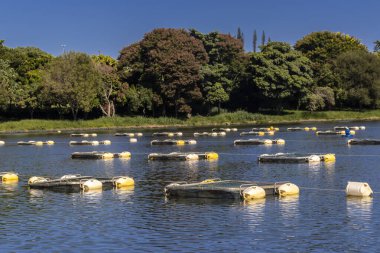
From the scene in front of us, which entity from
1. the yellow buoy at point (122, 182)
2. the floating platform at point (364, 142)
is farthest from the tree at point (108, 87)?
the yellow buoy at point (122, 182)

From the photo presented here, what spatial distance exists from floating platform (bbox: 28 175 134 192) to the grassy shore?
81917mm

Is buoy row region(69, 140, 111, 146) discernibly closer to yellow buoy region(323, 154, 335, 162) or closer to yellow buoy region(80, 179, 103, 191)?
yellow buoy region(323, 154, 335, 162)

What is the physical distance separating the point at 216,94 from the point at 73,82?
1200 inches

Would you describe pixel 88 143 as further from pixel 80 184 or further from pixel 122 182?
pixel 80 184

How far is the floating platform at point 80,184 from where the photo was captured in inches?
1801

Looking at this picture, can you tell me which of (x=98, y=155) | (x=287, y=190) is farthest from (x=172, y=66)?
(x=287, y=190)

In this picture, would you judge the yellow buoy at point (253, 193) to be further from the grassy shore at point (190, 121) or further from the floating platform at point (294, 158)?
the grassy shore at point (190, 121)

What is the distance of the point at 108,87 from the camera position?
452ft

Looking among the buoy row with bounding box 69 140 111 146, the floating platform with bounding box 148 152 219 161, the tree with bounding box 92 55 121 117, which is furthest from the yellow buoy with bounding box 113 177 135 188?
the tree with bounding box 92 55 121 117

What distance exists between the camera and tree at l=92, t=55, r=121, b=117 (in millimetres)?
136000

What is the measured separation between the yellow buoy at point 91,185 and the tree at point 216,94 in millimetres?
94194

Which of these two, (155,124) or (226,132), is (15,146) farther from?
(155,124)

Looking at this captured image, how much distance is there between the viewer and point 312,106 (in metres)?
146

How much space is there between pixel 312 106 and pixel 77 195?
108016 millimetres
